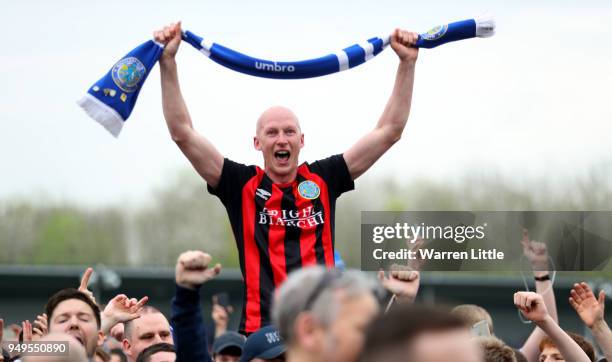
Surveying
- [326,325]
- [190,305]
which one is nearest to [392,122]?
[190,305]

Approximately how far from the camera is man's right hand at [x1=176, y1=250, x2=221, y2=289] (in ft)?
16.0

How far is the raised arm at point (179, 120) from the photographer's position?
22.3 ft

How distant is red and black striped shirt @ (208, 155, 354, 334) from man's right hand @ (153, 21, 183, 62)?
743mm

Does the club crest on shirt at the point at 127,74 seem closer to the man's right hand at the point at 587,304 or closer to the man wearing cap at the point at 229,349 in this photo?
the man wearing cap at the point at 229,349

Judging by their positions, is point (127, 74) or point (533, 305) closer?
point (533, 305)

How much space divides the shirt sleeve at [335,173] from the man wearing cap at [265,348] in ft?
5.26

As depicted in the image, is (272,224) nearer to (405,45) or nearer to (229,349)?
(405,45)

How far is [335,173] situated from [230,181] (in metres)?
0.66

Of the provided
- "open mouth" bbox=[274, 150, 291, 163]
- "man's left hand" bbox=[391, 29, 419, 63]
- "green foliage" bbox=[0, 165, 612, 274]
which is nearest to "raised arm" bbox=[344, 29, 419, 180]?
"man's left hand" bbox=[391, 29, 419, 63]

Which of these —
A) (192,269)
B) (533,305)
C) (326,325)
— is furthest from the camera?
(533,305)

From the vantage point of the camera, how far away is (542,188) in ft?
144

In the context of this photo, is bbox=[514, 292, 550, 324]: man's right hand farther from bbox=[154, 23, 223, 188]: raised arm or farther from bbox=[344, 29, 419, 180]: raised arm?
bbox=[154, 23, 223, 188]: raised arm

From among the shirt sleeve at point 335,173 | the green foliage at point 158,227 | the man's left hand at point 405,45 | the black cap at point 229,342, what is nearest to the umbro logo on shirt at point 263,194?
the shirt sleeve at point 335,173

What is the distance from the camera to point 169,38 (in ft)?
22.7
